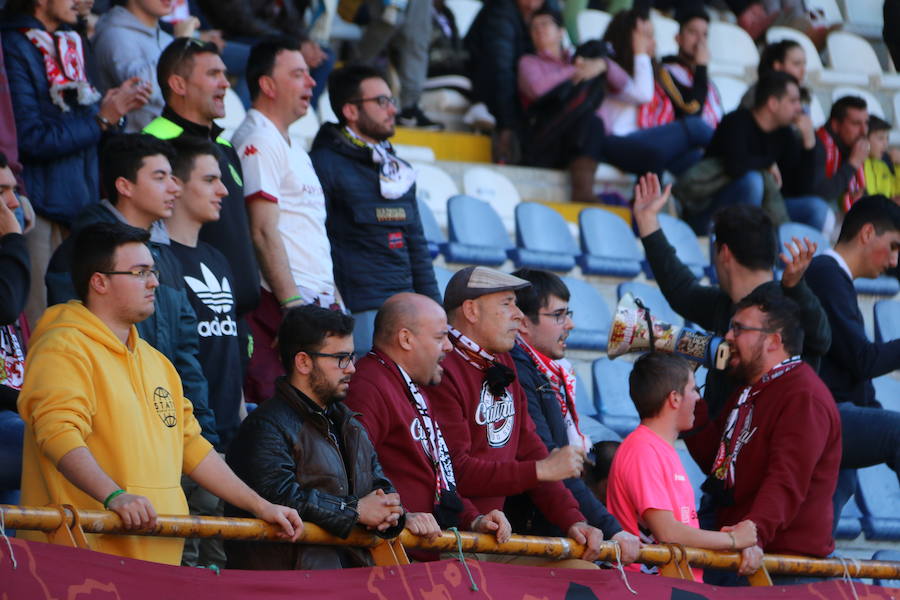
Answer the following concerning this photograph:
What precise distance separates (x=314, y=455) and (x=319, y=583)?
1.46 ft

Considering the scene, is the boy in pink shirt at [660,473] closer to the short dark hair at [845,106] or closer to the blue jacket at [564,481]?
the blue jacket at [564,481]

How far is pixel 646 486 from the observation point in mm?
4809

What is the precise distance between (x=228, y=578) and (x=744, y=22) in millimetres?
10358

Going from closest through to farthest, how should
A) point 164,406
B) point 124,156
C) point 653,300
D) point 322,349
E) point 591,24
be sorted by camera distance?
point 164,406, point 322,349, point 124,156, point 653,300, point 591,24

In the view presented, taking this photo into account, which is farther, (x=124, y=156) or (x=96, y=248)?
(x=124, y=156)

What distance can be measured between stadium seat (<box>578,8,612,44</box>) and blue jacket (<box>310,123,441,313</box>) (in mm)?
5845

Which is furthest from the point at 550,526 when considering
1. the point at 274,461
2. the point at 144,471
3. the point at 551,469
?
the point at 144,471

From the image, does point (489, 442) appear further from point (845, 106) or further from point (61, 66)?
point (845, 106)

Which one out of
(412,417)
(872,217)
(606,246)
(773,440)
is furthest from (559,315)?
(606,246)

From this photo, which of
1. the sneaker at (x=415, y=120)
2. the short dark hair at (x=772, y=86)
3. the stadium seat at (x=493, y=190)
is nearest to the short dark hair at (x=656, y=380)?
the stadium seat at (x=493, y=190)

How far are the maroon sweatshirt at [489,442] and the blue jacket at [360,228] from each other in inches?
45.2

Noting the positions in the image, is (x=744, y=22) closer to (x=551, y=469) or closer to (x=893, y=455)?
(x=893, y=455)

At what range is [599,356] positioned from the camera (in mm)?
7895

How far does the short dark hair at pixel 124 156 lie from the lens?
469 centimetres
